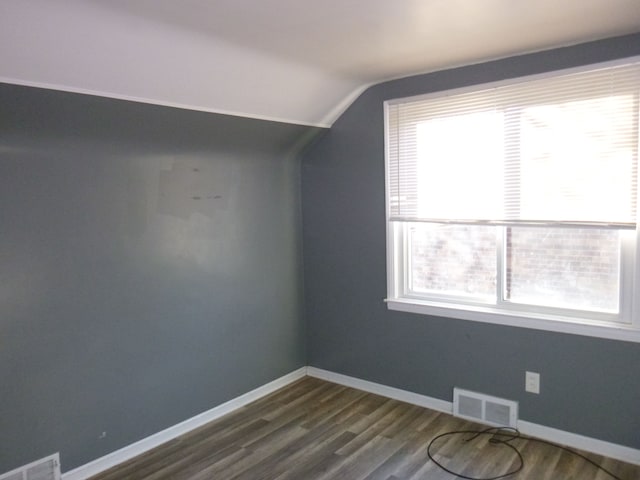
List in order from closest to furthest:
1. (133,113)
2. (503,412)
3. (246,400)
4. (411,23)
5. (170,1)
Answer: (170,1) → (411,23) → (133,113) → (503,412) → (246,400)

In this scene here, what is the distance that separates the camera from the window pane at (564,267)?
9.16 feet

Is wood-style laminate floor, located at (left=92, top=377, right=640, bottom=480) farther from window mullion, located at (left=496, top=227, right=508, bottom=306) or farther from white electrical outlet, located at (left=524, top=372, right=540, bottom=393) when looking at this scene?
window mullion, located at (left=496, top=227, right=508, bottom=306)

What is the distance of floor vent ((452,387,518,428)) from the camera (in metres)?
3.11

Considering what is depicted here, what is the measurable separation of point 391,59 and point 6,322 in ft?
8.11

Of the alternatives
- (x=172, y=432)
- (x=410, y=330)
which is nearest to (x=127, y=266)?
(x=172, y=432)

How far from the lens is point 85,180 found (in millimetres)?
2676

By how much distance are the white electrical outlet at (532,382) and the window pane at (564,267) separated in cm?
43

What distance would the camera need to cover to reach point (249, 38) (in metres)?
2.38

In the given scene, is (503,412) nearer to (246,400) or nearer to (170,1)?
(246,400)

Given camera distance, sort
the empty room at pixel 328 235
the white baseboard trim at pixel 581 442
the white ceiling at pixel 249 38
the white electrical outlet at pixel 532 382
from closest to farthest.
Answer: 1. the white ceiling at pixel 249 38
2. the empty room at pixel 328 235
3. the white baseboard trim at pixel 581 442
4. the white electrical outlet at pixel 532 382

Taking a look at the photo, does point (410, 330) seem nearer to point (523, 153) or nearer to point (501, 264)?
point (501, 264)

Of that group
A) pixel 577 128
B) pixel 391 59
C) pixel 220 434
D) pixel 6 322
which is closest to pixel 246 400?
pixel 220 434

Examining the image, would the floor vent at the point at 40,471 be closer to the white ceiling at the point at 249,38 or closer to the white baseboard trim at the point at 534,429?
the white ceiling at the point at 249,38

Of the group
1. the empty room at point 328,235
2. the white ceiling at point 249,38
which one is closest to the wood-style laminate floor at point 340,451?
the empty room at point 328,235
